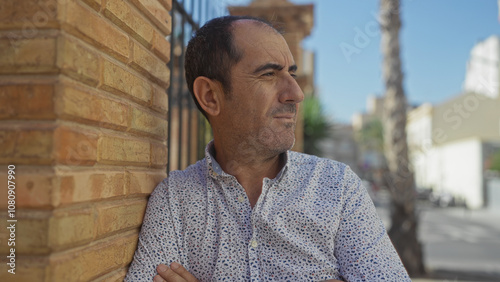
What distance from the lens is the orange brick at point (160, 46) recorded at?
184 centimetres

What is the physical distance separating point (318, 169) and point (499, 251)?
38.6 feet

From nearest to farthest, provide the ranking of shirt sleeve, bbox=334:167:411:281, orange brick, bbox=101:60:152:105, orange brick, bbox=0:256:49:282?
1. orange brick, bbox=0:256:49:282
2. orange brick, bbox=101:60:152:105
3. shirt sleeve, bbox=334:167:411:281

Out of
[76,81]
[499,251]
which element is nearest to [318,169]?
[76,81]

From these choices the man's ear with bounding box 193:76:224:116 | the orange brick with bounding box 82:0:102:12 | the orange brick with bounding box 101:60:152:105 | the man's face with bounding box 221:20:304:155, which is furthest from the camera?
the man's ear with bounding box 193:76:224:116

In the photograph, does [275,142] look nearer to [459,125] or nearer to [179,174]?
[179,174]

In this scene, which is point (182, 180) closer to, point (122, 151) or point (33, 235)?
point (122, 151)

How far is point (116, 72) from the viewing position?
1.45 meters

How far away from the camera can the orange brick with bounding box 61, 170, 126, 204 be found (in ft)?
3.79

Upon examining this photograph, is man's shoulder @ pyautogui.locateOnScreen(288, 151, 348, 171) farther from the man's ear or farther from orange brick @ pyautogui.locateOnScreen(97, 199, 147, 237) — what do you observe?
orange brick @ pyautogui.locateOnScreen(97, 199, 147, 237)

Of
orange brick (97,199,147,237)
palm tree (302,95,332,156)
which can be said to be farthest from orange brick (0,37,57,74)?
palm tree (302,95,332,156)

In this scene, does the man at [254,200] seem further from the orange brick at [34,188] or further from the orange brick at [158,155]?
the orange brick at [34,188]

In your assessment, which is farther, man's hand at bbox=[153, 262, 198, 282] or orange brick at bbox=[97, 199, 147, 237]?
man's hand at bbox=[153, 262, 198, 282]

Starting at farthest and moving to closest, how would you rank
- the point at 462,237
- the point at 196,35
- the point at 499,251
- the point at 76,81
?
the point at 462,237 < the point at 499,251 < the point at 196,35 < the point at 76,81

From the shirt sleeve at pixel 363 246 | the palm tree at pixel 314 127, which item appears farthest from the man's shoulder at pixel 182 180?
the palm tree at pixel 314 127
